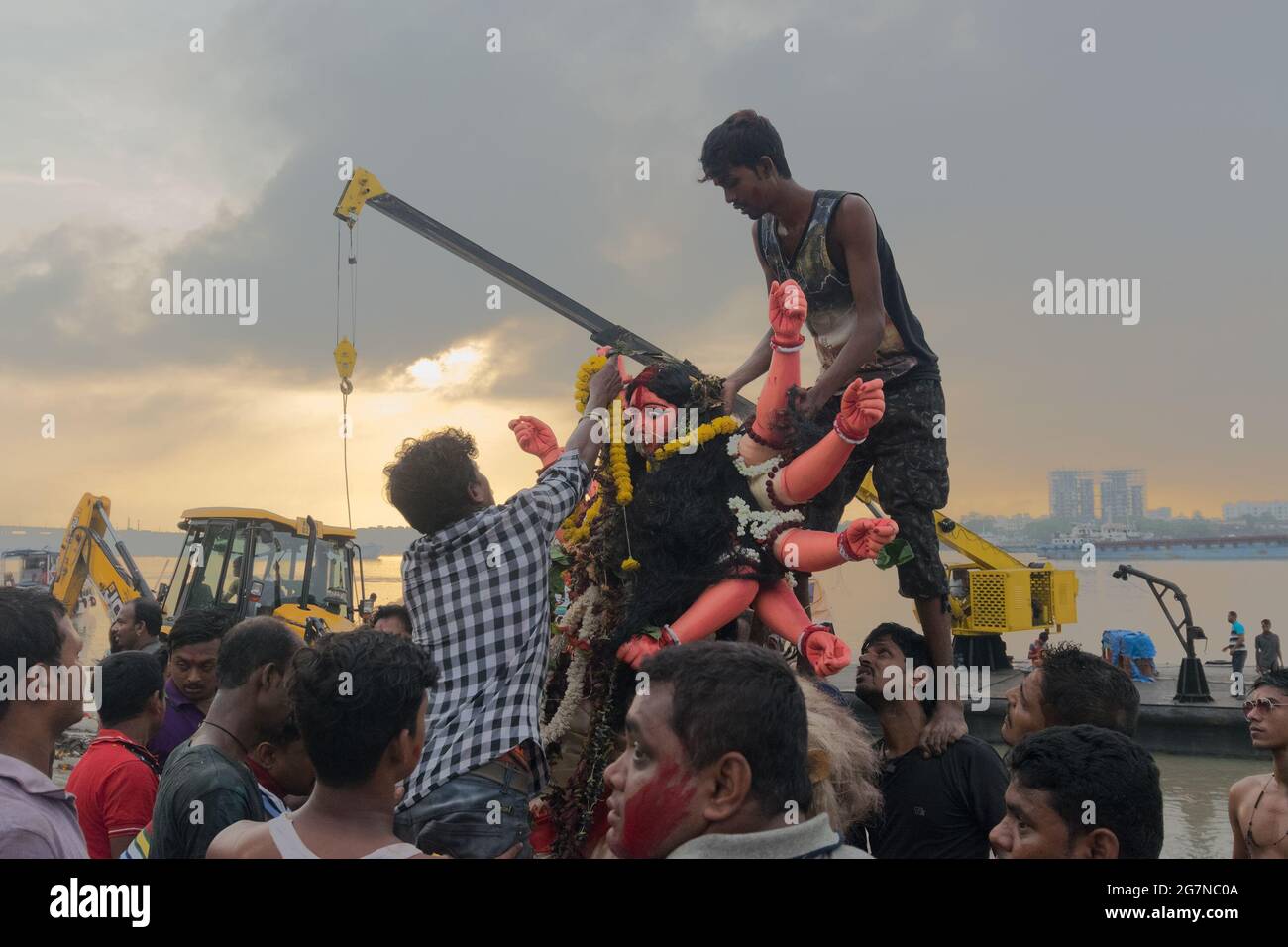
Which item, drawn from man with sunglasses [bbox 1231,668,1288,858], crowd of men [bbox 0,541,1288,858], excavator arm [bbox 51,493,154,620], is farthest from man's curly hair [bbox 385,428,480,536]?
excavator arm [bbox 51,493,154,620]

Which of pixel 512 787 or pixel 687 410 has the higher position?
pixel 687 410

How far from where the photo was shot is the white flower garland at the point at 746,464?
363 cm

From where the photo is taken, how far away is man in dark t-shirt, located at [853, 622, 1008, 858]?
354 centimetres

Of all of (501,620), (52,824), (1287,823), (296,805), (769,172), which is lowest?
(1287,823)

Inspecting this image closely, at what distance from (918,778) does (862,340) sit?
1.49 m

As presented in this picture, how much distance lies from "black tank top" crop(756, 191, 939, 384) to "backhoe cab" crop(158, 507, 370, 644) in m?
11.3

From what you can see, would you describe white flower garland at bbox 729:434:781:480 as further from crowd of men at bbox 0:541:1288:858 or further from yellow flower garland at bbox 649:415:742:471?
crowd of men at bbox 0:541:1288:858

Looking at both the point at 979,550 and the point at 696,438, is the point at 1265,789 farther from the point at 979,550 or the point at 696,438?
the point at 979,550

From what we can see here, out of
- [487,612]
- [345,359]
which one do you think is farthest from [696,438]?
[345,359]
